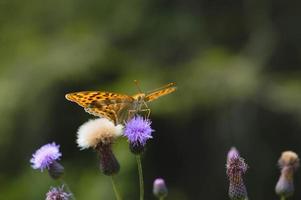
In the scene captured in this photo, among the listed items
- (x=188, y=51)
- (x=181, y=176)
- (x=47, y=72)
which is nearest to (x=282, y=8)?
(x=188, y=51)

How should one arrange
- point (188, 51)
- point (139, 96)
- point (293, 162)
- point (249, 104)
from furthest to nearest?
point (188, 51) < point (249, 104) < point (139, 96) < point (293, 162)

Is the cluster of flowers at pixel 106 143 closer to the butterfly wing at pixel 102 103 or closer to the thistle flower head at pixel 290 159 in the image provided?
the butterfly wing at pixel 102 103

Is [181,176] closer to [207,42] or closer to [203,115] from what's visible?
[203,115]

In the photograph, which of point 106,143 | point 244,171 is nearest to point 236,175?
point 244,171

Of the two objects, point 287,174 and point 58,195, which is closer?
point 58,195

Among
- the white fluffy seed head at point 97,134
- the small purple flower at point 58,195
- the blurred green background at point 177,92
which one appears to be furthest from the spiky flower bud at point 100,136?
the blurred green background at point 177,92

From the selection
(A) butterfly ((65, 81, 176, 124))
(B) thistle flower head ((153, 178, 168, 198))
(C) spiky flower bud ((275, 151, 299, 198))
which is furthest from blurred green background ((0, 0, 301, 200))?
(C) spiky flower bud ((275, 151, 299, 198))

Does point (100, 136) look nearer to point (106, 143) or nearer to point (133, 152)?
point (106, 143)
